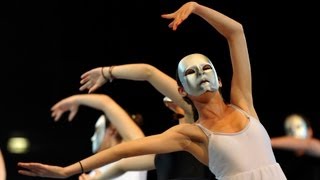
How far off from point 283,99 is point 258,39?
443 mm

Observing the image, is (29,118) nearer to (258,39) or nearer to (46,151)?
(46,151)

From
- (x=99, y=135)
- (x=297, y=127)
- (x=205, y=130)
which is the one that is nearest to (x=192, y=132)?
(x=205, y=130)

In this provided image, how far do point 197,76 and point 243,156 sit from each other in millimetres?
253

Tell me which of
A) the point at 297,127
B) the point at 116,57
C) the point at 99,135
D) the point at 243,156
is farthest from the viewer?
the point at 116,57

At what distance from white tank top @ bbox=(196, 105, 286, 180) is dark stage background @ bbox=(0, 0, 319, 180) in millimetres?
2252

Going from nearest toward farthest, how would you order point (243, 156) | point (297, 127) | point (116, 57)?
point (243, 156), point (297, 127), point (116, 57)

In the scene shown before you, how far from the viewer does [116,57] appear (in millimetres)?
4148

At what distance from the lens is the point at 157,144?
5.76 ft

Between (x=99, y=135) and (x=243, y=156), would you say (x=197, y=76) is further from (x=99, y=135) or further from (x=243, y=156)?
(x=99, y=135)

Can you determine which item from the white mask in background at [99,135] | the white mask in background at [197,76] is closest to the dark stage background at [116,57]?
the white mask in background at [99,135]

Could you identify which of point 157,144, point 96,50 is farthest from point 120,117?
point 96,50

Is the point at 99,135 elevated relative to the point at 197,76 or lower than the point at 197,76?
elevated

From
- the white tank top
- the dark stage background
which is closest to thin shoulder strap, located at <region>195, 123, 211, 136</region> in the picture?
the white tank top

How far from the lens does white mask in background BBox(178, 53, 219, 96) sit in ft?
5.88
